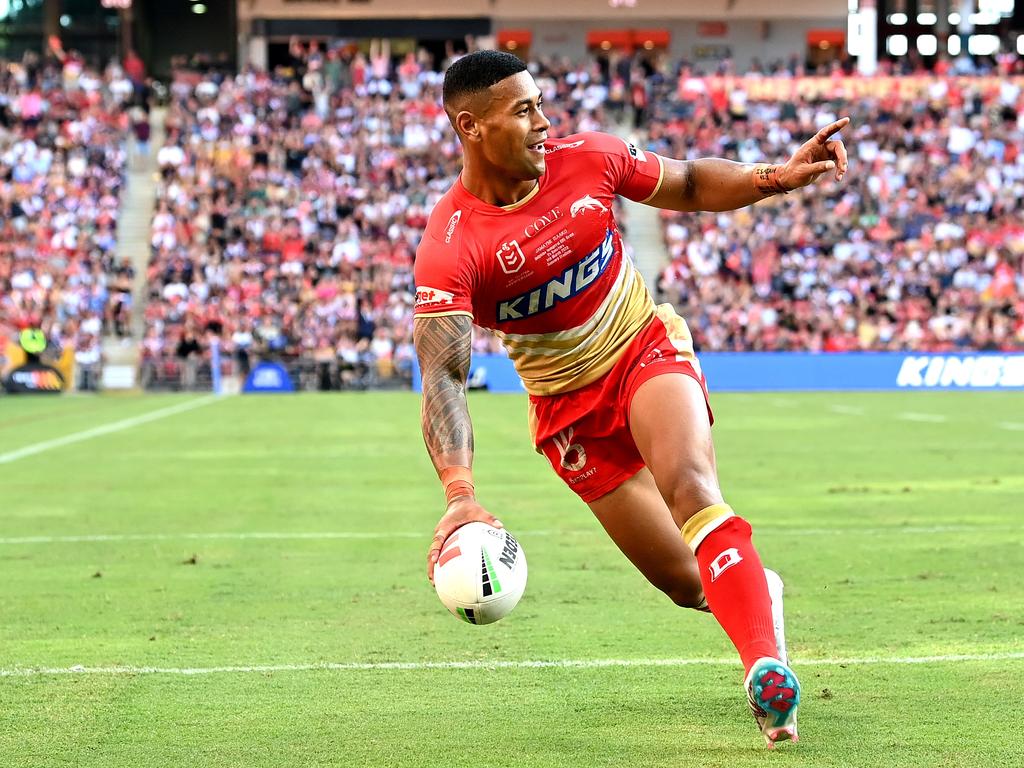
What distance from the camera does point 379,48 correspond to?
51.0 meters

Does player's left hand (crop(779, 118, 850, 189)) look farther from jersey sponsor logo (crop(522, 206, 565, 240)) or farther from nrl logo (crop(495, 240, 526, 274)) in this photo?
nrl logo (crop(495, 240, 526, 274))

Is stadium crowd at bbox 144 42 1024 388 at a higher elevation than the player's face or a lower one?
lower

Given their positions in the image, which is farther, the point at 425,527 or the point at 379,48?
the point at 379,48

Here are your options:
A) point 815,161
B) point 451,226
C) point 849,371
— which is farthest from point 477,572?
point 849,371

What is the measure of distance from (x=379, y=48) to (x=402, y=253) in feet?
45.0

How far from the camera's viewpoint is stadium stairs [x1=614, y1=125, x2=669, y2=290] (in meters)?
42.2

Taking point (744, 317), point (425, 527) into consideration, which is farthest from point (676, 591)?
point (744, 317)

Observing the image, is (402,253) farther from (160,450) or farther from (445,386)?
(445,386)

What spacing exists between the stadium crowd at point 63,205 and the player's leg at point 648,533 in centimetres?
3334

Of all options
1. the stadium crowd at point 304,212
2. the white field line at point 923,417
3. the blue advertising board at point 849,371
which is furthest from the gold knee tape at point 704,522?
the stadium crowd at point 304,212

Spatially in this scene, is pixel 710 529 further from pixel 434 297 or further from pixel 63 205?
pixel 63 205

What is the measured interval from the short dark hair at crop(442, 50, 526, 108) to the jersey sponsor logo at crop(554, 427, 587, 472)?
1.43 meters

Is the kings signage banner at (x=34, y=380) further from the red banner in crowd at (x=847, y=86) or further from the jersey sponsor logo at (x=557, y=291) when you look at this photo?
the jersey sponsor logo at (x=557, y=291)

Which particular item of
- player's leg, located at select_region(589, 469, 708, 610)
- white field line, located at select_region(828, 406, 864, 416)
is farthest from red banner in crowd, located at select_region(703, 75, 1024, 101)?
player's leg, located at select_region(589, 469, 708, 610)
